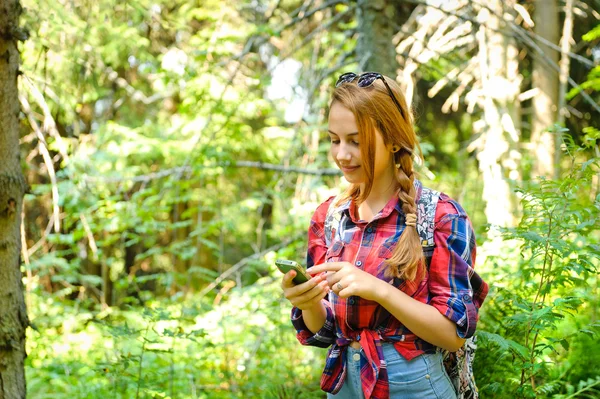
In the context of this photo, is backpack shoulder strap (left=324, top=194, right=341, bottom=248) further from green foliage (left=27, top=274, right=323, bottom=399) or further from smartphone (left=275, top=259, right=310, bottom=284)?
green foliage (left=27, top=274, right=323, bottom=399)

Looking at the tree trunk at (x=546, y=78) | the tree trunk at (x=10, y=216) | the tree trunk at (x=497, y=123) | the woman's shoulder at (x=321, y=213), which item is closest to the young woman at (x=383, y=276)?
the woman's shoulder at (x=321, y=213)

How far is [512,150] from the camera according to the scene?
6.13 m

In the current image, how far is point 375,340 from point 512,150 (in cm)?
480

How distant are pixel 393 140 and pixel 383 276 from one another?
1.58 feet

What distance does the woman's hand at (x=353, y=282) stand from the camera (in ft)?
5.72

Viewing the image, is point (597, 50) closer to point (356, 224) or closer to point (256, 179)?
point (256, 179)

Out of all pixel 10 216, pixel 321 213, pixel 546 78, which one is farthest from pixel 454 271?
pixel 546 78

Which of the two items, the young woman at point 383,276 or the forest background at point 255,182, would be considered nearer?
the young woman at point 383,276

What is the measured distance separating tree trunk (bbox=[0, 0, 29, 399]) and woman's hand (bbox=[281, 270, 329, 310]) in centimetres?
162

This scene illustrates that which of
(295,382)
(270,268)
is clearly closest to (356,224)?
(295,382)

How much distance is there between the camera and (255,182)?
9.26 metres

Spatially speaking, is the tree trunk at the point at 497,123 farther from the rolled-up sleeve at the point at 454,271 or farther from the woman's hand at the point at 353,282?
the woman's hand at the point at 353,282

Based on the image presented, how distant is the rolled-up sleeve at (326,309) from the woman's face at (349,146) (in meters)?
0.30

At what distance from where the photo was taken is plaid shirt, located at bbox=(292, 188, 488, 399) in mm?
1828
